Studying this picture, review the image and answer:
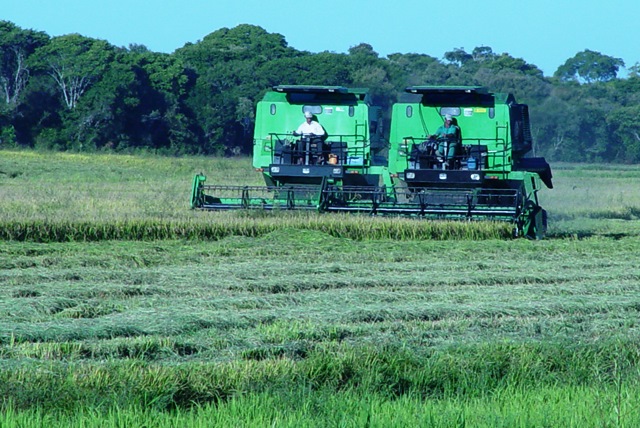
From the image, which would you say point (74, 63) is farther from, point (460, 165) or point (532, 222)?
point (532, 222)

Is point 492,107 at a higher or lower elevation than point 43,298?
higher

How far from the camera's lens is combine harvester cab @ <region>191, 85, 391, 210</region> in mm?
16797

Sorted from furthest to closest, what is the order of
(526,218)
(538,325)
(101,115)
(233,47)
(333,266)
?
(233,47), (101,115), (526,218), (333,266), (538,325)

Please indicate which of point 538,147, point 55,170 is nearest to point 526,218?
point 538,147

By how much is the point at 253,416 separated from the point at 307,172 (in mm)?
11458

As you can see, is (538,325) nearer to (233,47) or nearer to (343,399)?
(343,399)

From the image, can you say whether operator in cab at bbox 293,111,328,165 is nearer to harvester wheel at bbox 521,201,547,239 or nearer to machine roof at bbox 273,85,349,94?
machine roof at bbox 273,85,349,94

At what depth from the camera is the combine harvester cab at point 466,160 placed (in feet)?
50.4

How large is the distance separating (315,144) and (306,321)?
9340mm

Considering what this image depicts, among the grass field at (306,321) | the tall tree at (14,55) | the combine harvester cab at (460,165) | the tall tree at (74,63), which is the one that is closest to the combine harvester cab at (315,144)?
the combine harvester cab at (460,165)

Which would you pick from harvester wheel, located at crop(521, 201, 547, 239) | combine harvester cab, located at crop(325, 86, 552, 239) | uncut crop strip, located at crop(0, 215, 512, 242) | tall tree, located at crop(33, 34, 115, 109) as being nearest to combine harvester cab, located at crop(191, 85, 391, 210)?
combine harvester cab, located at crop(325, 86, 552, 239)

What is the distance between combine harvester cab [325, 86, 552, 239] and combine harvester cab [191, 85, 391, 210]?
0.50 meters

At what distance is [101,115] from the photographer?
47.9 metres

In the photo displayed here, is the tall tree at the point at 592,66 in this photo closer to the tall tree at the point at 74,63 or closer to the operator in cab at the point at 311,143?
the tall tree at the point at 74,63
